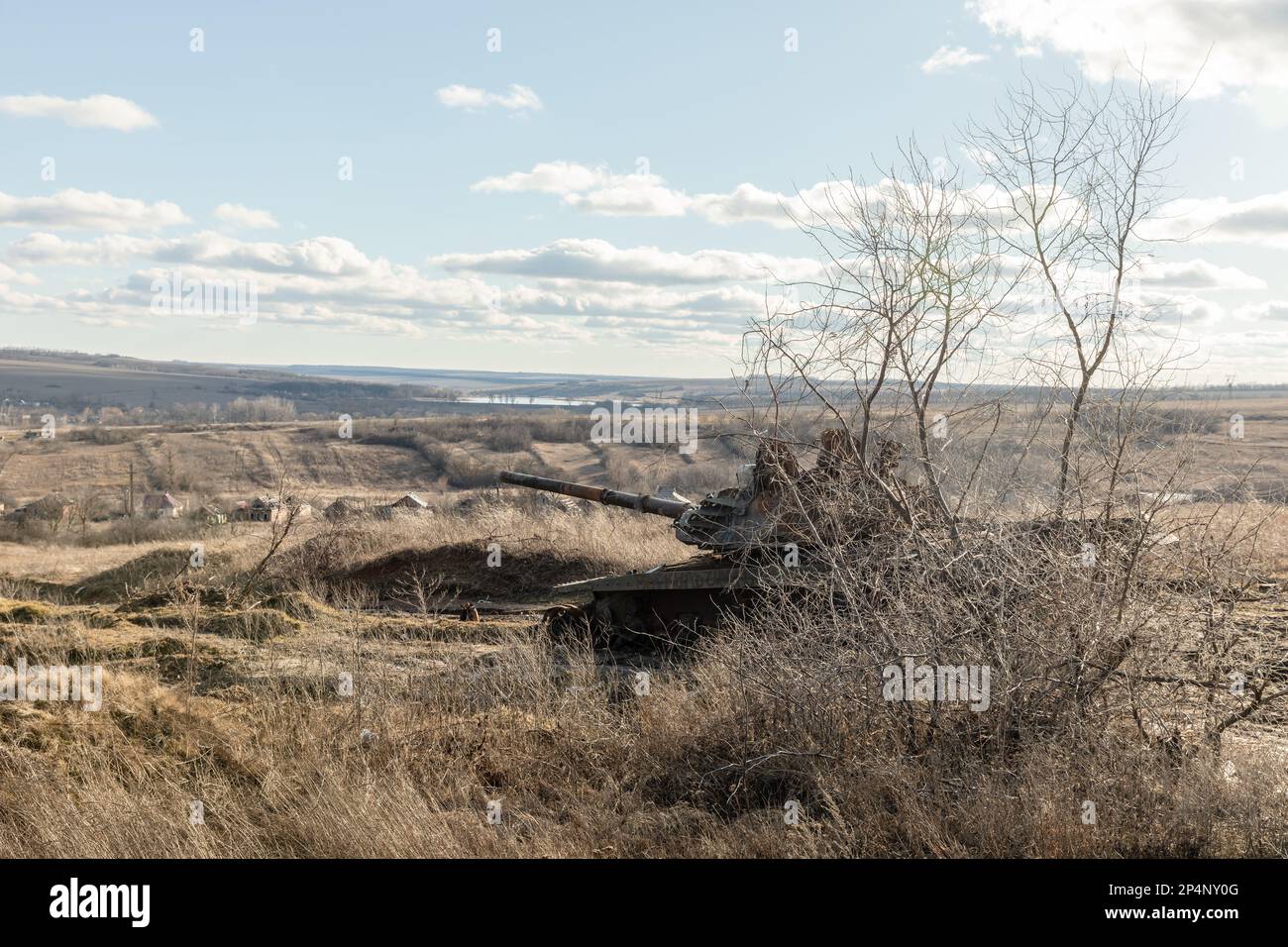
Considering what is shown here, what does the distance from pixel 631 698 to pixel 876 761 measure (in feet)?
8.19

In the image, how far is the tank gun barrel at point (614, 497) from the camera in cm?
1351

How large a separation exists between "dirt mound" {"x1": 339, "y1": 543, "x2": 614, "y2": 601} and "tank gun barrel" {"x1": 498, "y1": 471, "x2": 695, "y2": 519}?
1433 mm

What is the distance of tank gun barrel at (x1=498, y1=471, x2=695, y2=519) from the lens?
13.5 m

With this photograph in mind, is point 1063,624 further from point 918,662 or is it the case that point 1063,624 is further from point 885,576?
point 885,576

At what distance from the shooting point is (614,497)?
47.8 feet

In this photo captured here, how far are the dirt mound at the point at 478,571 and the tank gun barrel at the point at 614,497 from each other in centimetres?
143

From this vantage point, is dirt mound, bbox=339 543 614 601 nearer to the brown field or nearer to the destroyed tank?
the destroyed tank

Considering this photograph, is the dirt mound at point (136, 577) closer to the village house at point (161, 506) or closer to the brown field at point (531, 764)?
the brown field at point (531, 764)

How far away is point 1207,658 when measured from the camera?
662 cm

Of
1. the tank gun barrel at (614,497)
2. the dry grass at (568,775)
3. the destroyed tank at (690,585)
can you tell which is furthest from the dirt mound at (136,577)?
the dry grass at (568,775)

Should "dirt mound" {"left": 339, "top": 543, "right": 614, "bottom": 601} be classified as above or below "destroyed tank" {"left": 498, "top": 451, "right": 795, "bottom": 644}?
below

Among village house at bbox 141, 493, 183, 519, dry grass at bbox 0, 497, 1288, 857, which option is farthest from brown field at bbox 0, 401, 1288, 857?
village house at bbox 141, 493, 183, 519
